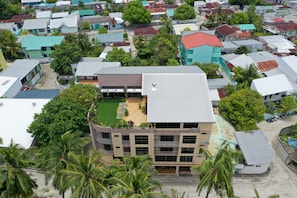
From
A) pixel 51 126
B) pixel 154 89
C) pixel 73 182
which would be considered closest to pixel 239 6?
pixel 154 89

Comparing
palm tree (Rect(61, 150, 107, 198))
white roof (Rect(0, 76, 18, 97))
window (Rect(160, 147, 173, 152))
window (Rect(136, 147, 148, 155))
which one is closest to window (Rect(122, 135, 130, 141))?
window (Rect(136, 147, 148, 155))

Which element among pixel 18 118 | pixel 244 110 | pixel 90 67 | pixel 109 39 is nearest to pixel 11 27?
pixel 109 39

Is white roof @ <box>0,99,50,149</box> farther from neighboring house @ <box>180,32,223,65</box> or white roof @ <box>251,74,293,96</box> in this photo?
white roof @ <box>251,74,293,96</box>

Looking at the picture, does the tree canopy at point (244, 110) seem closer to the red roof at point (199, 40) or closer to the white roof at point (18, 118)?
the red roof at point (199, 40)

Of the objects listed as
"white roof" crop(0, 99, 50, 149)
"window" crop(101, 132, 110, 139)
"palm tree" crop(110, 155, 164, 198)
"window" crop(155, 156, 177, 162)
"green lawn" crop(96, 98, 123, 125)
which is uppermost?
"palm tree" crop(110, 155, 164, 198)

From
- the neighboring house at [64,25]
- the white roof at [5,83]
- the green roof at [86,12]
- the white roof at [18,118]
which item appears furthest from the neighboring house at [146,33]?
the white roof at [18,118]

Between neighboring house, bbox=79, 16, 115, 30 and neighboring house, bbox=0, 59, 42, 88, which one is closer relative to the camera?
neighboring house, bbox=0, 59, 42, 88

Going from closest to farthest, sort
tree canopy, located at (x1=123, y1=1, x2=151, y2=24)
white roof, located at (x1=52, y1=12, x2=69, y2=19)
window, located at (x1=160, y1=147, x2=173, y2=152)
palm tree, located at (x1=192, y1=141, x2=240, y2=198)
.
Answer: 1. palm tree, located at (x1=192, y1=141, x2=240, y2=198)
2. window, located at (x1=160, y1=147, x2=173, y2=152)
3. tree canopy, located at (x1=123, y1=1, x2=151, y2=24)
4. white roof, located at (x1=52, y1=12, x2=69, y2=19)
